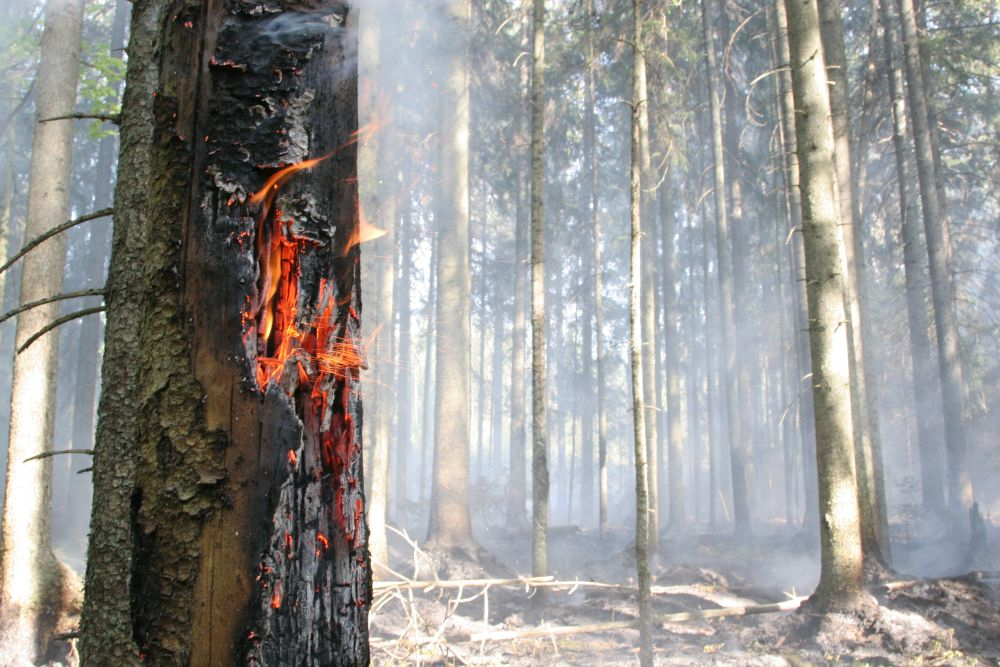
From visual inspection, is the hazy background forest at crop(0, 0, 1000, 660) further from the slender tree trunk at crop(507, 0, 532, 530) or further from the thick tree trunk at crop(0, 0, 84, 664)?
the thick tree trunk at crop(0, 0, 84, 664)

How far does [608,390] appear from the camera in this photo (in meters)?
43.6

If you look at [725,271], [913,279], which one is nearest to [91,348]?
[725,271]

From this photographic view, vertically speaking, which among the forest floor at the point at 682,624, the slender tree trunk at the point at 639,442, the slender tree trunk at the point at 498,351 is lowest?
the forest floor at the point at 682,624

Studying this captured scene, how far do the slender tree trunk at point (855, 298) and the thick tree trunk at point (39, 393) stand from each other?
992 cm

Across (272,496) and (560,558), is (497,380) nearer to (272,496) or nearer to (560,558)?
(560,558)

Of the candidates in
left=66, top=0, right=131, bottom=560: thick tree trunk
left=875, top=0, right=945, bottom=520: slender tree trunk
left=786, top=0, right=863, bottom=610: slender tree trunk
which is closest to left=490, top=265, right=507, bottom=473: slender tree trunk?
left=66, top=0, right=131, bottom=560: thick tree trunk

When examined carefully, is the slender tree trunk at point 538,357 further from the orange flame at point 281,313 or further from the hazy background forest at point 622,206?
the orange flame at point 281,313

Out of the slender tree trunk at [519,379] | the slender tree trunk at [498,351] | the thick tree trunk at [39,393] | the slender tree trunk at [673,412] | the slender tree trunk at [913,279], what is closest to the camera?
the thick tree trunk at [39,393]

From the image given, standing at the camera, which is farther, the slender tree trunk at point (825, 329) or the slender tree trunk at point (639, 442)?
the slender tree trunk at point (825, 329)

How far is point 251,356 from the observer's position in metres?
1.80

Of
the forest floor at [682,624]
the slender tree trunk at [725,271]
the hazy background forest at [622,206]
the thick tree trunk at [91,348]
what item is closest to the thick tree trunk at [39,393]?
the hazy background forest at [622,206]

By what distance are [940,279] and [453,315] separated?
11.0 metres

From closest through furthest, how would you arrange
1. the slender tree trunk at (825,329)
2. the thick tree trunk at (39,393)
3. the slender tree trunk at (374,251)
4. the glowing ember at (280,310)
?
the glowing ember at (280,310) < the thick tree trunk at (39,393) < the slender tree trunk at (825,329) < the slender tree trunk at (374,251)

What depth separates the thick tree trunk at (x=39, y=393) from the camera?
6.54 meters
